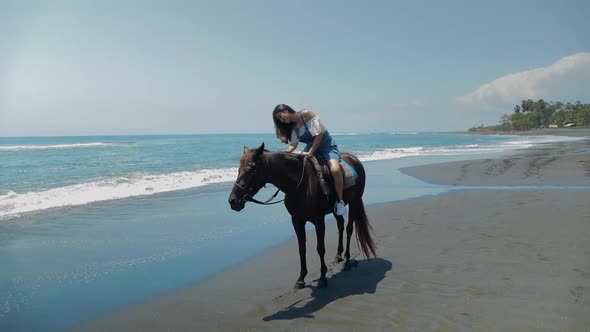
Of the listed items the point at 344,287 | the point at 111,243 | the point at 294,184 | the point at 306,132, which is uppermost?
the point at 306,132

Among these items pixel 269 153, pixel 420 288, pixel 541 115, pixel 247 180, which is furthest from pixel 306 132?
pixel 541 115

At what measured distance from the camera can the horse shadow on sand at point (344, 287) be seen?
12.3 ft

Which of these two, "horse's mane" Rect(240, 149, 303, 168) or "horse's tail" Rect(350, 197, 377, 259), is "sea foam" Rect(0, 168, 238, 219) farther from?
"horse's tail" Rect(350, 197, 377, 259)

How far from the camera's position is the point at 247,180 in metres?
3.86

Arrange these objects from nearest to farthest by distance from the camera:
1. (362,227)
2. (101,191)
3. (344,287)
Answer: (344,287) < (362,227) < (101,191)

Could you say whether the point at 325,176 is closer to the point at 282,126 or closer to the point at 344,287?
the point at 282,126

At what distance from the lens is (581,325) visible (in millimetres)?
3102

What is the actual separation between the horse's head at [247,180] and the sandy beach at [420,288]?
1231mm

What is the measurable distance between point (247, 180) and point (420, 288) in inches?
98.4

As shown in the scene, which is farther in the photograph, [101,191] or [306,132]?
[101,191]

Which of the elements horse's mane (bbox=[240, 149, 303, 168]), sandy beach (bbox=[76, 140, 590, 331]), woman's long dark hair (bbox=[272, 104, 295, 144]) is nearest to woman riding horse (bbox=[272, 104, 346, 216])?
woman's long dark hair (bbox=[272, 104, 295, 144])

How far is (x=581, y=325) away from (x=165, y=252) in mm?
5514

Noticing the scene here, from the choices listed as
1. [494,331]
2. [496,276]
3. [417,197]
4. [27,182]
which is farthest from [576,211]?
[27,182]

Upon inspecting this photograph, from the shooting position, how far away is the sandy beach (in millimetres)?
3424
